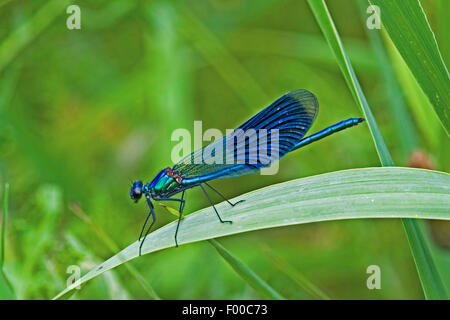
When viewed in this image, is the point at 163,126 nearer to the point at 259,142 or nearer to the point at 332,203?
the point at 259,142

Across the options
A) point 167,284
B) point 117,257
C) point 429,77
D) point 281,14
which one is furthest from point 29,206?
point 281,14

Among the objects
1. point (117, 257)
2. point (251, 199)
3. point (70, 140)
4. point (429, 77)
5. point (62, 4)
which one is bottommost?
point (117, 257)

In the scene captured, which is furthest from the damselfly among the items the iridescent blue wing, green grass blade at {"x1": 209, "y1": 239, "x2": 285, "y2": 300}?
green grass blade at {"x1": 209, "y1": 239, "x2": 285, "y2": 300}

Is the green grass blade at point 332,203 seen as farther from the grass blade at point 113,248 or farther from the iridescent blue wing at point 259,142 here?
the iridescent blue wing at point 259,142

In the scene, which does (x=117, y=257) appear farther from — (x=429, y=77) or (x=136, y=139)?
(x=136, y=139)

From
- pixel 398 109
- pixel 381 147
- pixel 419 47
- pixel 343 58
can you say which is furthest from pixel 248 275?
pixel 398 109
